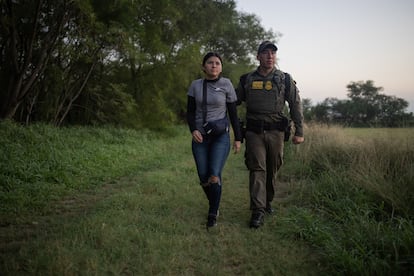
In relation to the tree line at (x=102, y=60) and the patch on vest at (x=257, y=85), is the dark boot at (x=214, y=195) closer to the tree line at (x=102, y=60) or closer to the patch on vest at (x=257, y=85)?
the patch on vest at (x=257, y=85)

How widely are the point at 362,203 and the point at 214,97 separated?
254cm

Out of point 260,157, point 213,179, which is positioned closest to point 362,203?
point 260,157

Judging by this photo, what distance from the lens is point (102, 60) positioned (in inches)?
494

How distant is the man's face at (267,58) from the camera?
4.31 metres

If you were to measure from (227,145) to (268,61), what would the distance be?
1.32 meters

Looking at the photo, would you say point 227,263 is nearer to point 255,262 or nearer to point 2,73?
point 255,262

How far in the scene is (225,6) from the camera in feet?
64.0

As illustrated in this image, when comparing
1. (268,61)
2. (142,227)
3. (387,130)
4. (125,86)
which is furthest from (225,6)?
(142,227)

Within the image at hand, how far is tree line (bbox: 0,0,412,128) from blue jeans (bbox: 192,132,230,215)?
5634mm

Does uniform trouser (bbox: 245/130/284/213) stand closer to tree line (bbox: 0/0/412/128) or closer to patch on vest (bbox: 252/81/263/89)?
patch on vest (bbox: 252/81/263/89)

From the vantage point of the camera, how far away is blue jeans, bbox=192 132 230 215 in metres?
4.04

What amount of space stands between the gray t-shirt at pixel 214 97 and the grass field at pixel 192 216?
144cm

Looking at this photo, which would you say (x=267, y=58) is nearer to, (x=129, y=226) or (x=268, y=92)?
(x=268, y=92)

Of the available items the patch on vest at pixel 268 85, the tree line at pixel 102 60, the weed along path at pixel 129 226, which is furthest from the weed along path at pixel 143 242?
the tree line at pixel 102 60
